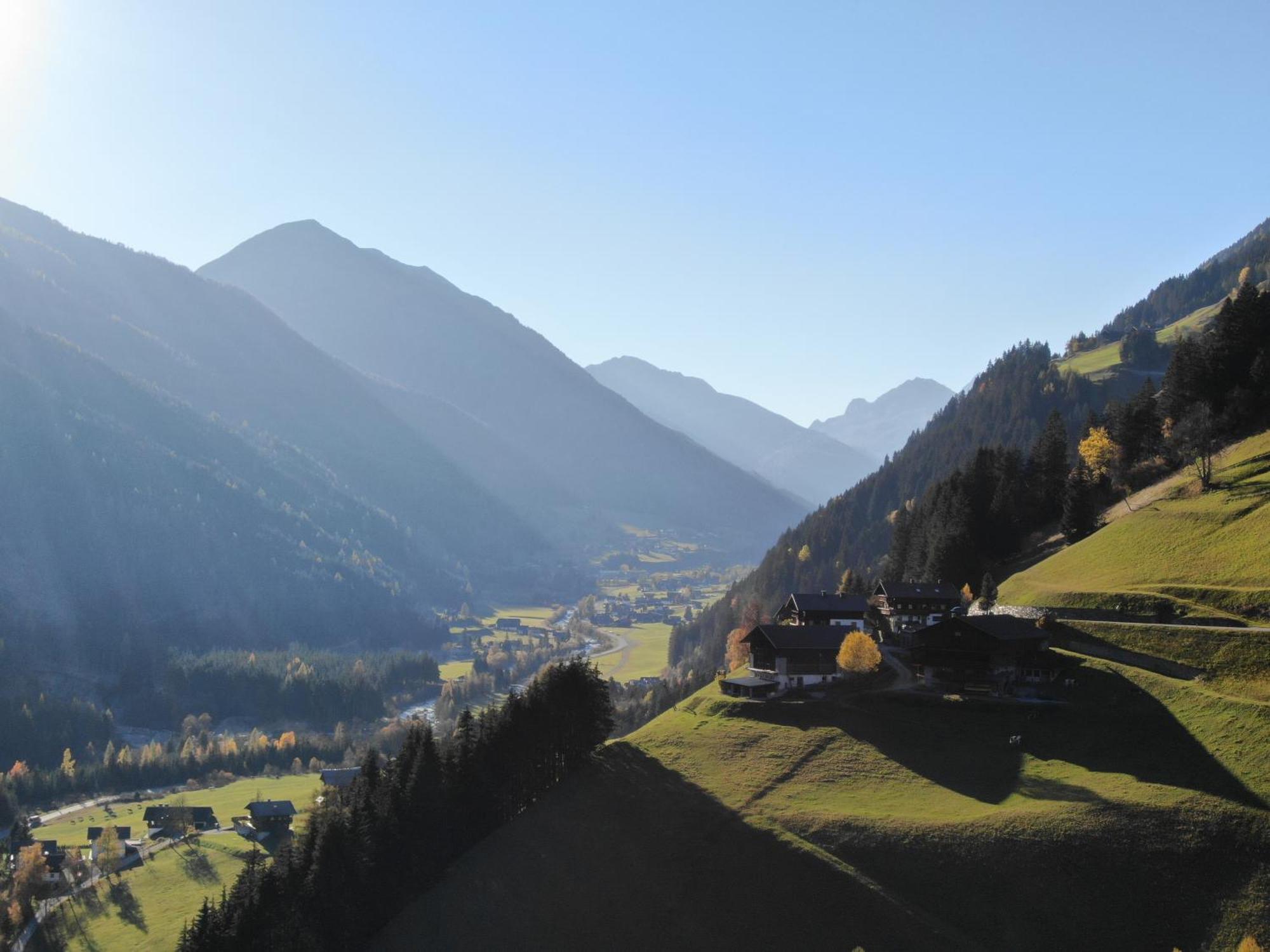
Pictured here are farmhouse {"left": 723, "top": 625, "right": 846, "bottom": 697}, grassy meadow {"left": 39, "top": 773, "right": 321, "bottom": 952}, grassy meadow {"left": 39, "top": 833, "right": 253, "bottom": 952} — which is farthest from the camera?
farmhouse {"left": 723, "top": 625, "right": 846, "bottom": 697}

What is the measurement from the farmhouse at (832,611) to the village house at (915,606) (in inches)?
127

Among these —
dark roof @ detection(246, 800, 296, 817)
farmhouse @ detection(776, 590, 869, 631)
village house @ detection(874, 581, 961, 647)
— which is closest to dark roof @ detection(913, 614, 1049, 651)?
village house @ detection(874, 581, 961, 647)

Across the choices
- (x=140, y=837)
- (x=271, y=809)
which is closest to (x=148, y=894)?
(x=271, y=809)

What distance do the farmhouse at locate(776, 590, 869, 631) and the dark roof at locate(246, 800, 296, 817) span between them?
6799 centimetres

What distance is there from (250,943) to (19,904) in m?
52.7

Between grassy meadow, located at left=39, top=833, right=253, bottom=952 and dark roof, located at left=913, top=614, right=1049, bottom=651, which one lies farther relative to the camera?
grassy meadow, located at left=39, top=833, right=253, bottom=952

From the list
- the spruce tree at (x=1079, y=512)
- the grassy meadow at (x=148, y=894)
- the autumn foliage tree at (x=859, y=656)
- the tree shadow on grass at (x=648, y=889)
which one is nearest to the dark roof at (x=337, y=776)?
the grassy meadow at (x=148, y=894)

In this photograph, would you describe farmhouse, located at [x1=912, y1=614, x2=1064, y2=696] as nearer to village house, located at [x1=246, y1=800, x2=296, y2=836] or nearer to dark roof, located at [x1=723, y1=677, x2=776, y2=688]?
dark roof, located at [x1=723, y1=677, x2=776, y2=688]

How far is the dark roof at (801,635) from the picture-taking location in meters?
85.6

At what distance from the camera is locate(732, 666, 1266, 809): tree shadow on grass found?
180 feet

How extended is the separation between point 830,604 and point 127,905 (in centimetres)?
7992

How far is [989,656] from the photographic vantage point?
242 ft

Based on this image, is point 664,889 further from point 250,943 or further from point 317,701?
point 317,701

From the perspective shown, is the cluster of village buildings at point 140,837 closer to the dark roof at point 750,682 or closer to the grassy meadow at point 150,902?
the grassy meadow at point 150,902
